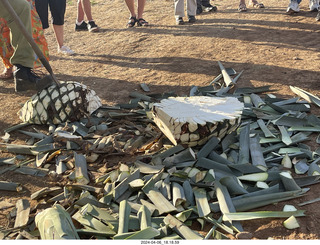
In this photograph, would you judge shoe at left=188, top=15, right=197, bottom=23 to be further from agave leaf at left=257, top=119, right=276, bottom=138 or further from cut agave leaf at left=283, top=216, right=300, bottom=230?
cut agave leaf at left=283, top=216, right=300, bottom=230

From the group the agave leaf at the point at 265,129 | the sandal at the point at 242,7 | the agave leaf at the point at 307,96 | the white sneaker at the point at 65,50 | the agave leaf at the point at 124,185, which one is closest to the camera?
the agave leaf at the point at 124,185

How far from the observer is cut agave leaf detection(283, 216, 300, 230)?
236 cm

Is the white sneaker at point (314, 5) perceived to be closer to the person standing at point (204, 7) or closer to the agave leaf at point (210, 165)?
the person standing at point (204, 7)

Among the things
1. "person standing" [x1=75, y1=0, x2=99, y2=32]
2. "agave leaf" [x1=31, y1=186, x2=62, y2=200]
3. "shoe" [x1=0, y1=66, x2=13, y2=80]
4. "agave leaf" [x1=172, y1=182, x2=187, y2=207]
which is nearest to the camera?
"agave leaf" [x1=172, y1=182, x2=187, y2=207]

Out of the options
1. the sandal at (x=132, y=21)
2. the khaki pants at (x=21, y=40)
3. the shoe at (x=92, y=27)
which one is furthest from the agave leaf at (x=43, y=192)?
the sandal at (x=132, y=21)

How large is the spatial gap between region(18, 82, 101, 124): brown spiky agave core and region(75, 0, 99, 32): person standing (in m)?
3.53

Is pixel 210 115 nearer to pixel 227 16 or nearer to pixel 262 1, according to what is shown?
pixel 227 16

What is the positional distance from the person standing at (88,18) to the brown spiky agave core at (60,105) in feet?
11.6

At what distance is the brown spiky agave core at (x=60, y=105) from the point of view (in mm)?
3879

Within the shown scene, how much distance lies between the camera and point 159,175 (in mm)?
2850

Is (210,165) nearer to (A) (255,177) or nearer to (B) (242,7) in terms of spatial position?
(A) (255,177)

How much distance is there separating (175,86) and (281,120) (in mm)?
1565

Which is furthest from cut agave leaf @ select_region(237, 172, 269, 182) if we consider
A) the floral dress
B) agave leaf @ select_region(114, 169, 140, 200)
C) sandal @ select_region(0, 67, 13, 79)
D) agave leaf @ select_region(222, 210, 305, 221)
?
sandal @ select_region(0, 67, 13, 79)

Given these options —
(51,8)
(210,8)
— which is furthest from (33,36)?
(210,8)
